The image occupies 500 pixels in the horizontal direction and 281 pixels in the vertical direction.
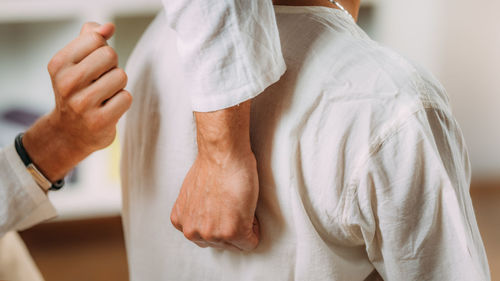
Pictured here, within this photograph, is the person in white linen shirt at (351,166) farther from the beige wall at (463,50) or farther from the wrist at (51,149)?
the beige wall at (463,50)

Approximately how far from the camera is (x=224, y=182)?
0.52 metres

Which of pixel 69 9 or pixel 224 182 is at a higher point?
pixel 224 182

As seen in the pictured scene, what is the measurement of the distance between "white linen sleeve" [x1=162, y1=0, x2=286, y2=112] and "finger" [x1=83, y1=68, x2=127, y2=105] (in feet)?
0.46

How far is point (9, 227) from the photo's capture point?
0.74 meters

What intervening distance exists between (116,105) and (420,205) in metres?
0.35

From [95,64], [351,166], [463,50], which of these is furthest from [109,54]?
[463,50]

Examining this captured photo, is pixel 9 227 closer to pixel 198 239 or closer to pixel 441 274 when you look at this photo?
pixel 198 239

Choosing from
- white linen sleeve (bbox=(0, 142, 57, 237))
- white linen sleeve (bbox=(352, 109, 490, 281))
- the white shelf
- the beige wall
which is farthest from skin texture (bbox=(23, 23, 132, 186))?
the beige wall

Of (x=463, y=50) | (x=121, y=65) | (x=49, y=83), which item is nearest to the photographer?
(x=49, y=83)

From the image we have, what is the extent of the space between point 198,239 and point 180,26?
23 cm

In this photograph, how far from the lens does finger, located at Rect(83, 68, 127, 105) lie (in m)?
0.60

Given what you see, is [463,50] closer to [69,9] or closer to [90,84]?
[69,9]

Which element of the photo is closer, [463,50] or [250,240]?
[250,240]

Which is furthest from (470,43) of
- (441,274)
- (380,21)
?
(441,274)
